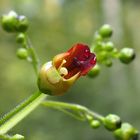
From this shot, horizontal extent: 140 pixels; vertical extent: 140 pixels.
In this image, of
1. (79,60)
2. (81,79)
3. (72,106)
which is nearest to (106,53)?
(72,106)

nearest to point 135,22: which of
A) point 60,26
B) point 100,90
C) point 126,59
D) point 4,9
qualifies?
point 60,26

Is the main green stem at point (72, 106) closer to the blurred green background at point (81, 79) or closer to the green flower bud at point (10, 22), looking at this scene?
the green flower bud at point (10, 22)

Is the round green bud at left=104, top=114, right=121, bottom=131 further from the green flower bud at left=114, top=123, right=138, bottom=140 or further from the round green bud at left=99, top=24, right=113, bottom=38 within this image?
the round green bud at left=99, top=24, right=113, bottom=38

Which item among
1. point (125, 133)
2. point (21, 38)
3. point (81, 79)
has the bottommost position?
point (81, 79)

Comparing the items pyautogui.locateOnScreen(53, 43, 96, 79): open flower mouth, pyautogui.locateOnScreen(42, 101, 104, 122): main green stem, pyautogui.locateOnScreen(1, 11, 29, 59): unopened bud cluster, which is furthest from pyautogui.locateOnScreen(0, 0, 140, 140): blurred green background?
pyautogui.locateOnScreen(53, 43, 96, 79): open flower mouth

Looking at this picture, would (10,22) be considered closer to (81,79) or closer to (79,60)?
(79,60)

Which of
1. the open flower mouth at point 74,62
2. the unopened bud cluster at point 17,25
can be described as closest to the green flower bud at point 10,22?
the unopened bud cluster at point 17,25
